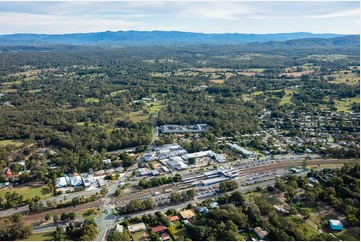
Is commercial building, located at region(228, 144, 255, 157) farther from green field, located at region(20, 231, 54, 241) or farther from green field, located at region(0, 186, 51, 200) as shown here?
green field, located at region(20, 231, 54, 241)

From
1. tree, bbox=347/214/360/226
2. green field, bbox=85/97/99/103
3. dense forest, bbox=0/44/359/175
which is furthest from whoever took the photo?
green field, bbox=85/97/99/103

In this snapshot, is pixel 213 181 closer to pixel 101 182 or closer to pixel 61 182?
pixel 101 182

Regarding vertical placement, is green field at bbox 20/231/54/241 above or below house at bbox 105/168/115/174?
below

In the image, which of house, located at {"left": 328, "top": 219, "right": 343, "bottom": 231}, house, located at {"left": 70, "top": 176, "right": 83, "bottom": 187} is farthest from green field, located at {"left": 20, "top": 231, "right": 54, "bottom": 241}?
house, located at {"left": 328, "top": 219, "right": 343, "bottom": 231}

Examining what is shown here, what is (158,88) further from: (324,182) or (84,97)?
(324,182)

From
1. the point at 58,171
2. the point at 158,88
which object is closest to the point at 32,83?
the point at 158,88

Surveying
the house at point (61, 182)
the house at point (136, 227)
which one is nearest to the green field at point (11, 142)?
the house at point (61, 182)

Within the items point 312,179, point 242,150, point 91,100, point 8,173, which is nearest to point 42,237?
point 8,173

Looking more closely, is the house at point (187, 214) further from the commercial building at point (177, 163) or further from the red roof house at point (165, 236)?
the commercial building at point (177, 163)
